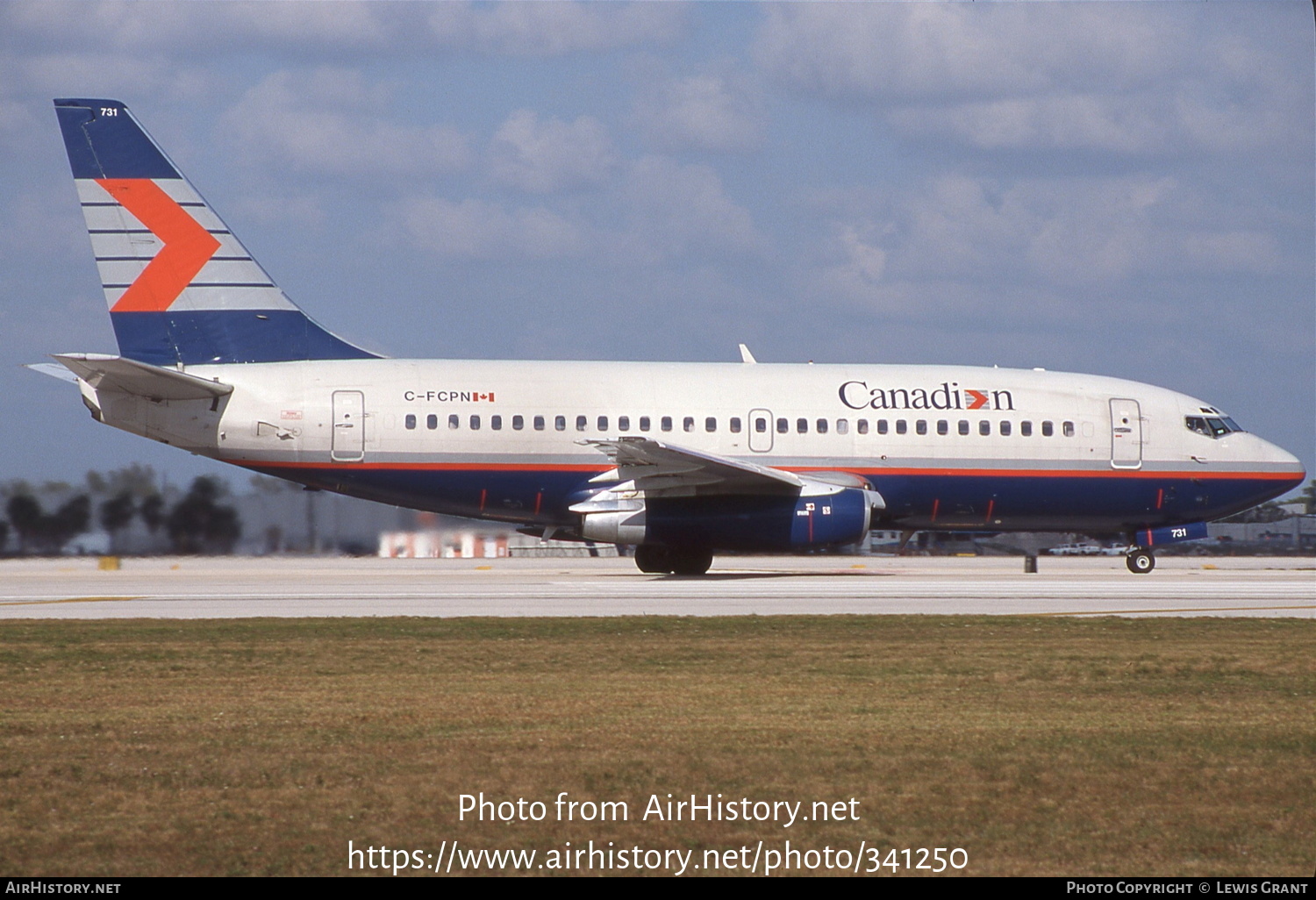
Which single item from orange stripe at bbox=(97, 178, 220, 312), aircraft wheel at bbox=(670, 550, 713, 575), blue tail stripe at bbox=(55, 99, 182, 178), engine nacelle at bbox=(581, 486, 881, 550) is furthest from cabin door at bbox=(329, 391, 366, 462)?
aircraft wheel at bbox=(670, 550, 713, 575)

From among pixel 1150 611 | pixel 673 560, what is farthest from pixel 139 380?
pixel 1150 611

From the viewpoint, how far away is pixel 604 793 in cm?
807

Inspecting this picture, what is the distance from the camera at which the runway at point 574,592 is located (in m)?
19.6

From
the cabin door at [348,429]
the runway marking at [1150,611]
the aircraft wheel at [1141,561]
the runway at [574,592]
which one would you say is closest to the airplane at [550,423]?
the cabin door at [348,429]

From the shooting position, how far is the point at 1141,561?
32.2 meters

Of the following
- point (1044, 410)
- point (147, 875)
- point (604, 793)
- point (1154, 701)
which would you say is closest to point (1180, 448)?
point (1044, 410)

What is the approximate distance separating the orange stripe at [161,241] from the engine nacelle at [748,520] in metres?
9.53

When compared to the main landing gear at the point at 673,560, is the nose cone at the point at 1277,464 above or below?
above

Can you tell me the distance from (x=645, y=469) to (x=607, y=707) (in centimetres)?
1590

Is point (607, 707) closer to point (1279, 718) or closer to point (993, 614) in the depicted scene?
point (1279, 718)

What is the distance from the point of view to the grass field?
718 cm

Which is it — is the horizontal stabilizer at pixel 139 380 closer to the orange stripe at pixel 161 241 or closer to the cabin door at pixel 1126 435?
the orange stripe at pixel 161 241

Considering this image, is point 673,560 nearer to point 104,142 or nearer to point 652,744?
point 104,142

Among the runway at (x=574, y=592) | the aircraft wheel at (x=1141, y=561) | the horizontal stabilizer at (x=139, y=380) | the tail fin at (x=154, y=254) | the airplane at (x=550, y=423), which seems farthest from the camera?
the aircraft wheel at (x=1141, y=561)
